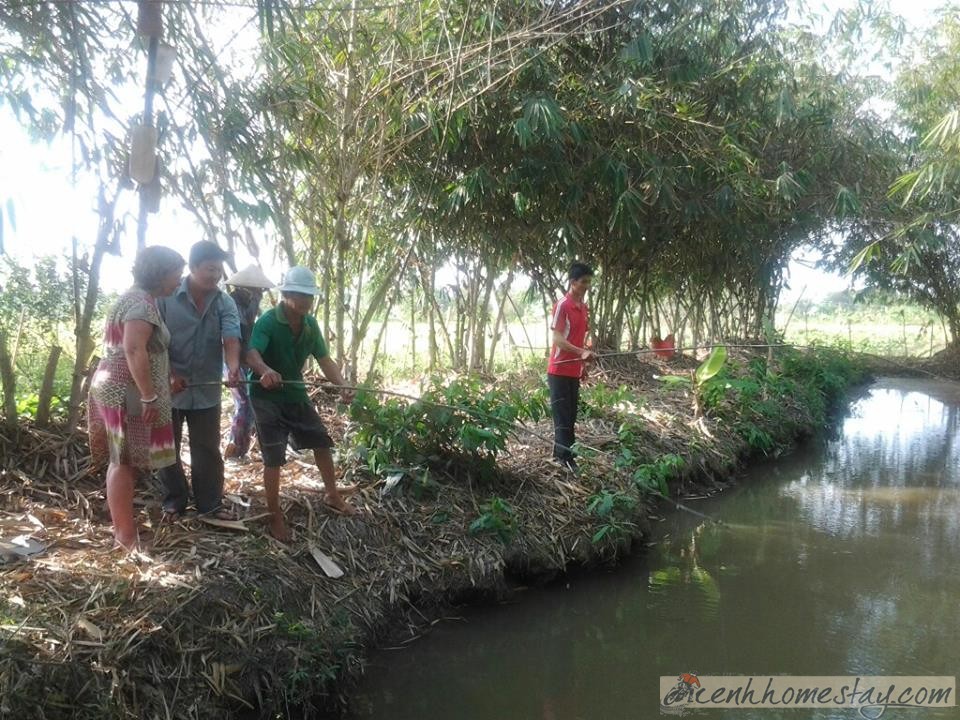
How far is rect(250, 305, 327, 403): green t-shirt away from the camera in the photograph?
3.55 metres

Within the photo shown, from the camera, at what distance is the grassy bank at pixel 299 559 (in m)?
2.66

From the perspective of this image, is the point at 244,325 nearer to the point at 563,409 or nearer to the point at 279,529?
the point at 279,529

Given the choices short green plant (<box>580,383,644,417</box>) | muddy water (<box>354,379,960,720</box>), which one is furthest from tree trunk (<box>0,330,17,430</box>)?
short green plant (<box>580,383,644,417</box>)

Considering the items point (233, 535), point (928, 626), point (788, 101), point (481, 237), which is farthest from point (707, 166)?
point (233, 535)

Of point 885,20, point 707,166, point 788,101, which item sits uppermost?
point 885,20

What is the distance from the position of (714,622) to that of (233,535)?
2359mm

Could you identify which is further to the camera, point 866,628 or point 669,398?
point 669,398

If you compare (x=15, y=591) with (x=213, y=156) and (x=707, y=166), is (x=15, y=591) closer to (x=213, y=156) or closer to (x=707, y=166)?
(x=213, y=156)

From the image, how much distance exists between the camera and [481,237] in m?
7.48

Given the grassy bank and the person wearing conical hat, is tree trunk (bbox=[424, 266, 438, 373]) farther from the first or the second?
the person wearing conical hat

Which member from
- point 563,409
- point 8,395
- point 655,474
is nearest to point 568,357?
point 563,409

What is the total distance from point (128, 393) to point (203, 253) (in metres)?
0.66

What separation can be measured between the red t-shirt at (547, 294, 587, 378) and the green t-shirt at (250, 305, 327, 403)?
171 centimetres

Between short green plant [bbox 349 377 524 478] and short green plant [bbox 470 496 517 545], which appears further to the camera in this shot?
short green plant [bbox 349 377 524 478]
